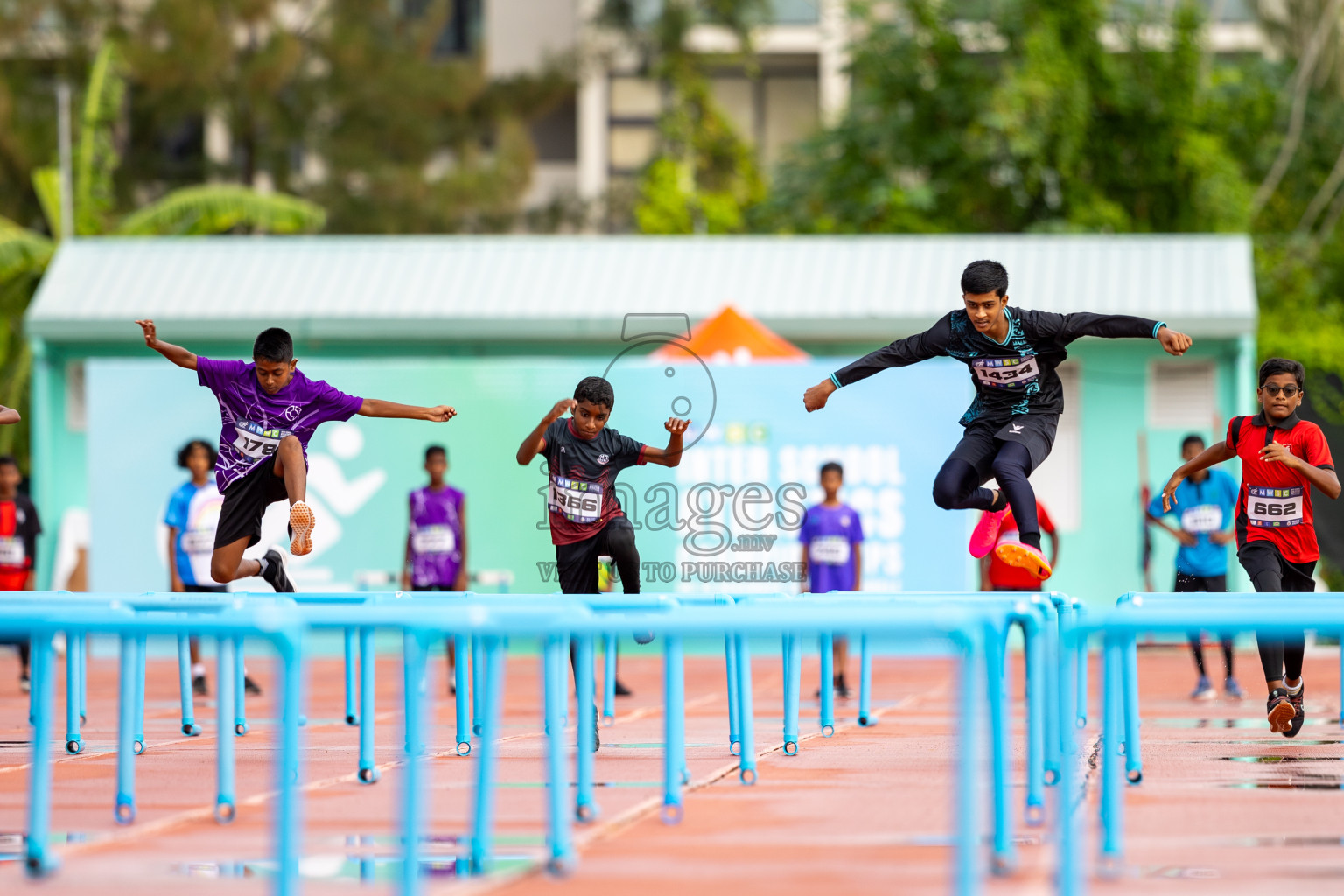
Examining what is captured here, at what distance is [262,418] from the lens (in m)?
8.70

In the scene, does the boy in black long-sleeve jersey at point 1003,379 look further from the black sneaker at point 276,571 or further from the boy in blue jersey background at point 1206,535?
the boy in blue jersey background at point 1206,535

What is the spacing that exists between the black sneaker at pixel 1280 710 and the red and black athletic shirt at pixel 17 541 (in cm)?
907

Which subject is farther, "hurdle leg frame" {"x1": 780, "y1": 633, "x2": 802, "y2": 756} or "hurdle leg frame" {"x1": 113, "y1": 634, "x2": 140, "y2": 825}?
"hurdle leg frame" {"x1": 780, "y1": 633, "x2": 802, "y2": 756}

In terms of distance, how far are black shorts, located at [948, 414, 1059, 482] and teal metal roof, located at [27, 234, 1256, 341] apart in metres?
8.86

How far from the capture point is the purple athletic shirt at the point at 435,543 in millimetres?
13250

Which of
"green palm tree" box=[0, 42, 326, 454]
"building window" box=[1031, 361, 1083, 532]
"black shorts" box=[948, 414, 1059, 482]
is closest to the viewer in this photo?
"black shorts" box=[948, 414, 1059, 482]

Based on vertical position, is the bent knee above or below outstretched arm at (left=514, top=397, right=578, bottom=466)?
below

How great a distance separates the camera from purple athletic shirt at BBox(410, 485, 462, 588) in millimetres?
13250

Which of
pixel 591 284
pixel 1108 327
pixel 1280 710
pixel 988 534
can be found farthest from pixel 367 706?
pixel 591 284

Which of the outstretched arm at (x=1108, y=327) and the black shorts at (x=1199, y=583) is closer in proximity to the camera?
the outstretched arm at (x=1108, y=327)

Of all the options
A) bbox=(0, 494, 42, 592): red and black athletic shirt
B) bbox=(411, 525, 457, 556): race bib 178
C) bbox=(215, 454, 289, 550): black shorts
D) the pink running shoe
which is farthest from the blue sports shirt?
bbox=(0, 494, 42, 592): red and black athletic shirt

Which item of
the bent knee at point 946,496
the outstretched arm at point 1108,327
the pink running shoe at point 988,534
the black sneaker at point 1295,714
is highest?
the outstretched arm at point 1108,327

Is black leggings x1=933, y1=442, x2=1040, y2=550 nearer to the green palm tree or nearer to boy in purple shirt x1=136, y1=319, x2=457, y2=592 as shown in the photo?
boy in purple shirt x1=136, y1=319, x2=457, y2=592

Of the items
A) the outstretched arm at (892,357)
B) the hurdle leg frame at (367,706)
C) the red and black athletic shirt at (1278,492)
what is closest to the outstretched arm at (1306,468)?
the red and black athletic shirt at (1278,492)
